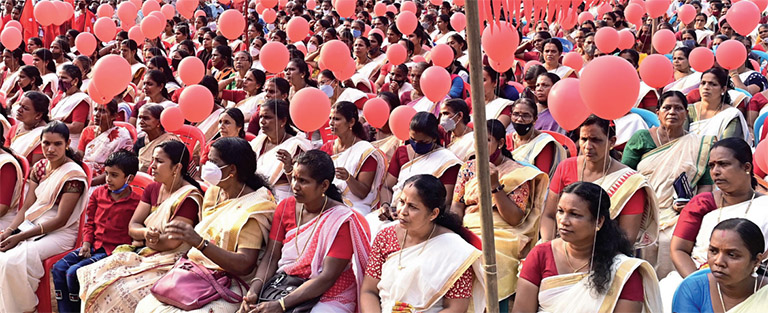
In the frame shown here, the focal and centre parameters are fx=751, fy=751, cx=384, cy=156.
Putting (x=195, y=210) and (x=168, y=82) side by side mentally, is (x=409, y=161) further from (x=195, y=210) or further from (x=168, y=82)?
(x=168, y=82)

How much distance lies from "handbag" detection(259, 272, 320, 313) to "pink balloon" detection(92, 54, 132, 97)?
9.47 feet

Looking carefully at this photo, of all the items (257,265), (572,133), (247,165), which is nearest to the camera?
(257,265)

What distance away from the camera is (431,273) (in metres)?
3.01

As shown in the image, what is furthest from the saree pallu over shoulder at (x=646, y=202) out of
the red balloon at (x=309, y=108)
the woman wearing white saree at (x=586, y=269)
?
the red balloon at (x=309, y=108)

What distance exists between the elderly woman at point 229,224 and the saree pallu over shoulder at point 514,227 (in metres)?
1.09

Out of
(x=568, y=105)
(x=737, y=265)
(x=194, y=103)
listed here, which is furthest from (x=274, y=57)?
(x=737, y=265)

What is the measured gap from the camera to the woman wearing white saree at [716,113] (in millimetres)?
5004

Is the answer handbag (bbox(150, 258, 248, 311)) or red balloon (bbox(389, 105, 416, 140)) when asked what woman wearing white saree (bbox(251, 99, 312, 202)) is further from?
handbag (bbox(150, 258, 248, 311))

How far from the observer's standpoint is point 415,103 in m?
6.52

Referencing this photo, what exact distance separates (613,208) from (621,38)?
14.5ft

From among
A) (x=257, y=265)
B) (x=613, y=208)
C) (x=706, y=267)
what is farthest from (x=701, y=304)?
(x=257, y=265)

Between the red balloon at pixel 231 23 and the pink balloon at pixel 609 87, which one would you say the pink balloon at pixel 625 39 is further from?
the pink balloon at pixel 609 87

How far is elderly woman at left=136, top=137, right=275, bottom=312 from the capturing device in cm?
330

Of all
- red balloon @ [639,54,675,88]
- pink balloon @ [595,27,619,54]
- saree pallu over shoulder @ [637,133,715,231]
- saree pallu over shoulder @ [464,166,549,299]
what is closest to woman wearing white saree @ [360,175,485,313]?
saree pallu over shoulder @ [464,166,549,299]
